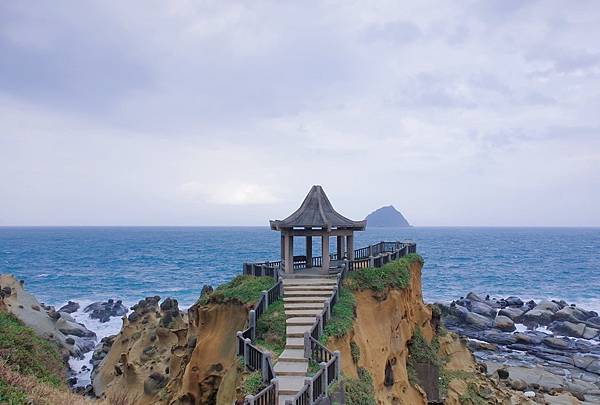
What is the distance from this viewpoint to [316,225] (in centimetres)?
2128

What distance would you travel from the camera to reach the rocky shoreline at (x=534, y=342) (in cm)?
3372

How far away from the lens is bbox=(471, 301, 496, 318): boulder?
52125mm

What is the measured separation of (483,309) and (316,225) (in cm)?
3898

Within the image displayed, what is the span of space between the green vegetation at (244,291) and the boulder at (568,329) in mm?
36837

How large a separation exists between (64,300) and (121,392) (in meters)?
39.9

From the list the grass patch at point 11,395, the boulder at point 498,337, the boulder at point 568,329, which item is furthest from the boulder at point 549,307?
the grass patch at point 11,395

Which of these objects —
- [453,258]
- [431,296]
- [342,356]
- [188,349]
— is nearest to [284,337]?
[342,356]

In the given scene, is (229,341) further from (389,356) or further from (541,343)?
(541,343)

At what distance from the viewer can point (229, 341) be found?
1884cm

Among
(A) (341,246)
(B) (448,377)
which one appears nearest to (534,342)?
(B) (448,377)

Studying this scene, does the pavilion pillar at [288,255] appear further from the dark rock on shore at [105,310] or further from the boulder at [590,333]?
the dark rock on shore at [105,310]

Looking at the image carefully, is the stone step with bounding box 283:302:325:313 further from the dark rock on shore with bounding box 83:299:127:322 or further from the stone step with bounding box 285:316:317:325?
the dark rock on shore with bounding box 83:299:127:322

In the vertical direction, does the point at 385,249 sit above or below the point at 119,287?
above

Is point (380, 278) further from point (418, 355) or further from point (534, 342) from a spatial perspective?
point (534, 342)
